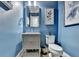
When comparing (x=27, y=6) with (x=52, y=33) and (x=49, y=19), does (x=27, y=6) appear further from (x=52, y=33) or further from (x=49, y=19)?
(x=52, y=33)

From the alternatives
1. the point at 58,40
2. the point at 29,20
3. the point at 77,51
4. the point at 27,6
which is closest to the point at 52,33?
the point at 58,40

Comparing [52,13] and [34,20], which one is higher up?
[52,13]

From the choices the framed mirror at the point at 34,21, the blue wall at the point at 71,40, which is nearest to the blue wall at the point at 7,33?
the blue wall at the point at 71,40

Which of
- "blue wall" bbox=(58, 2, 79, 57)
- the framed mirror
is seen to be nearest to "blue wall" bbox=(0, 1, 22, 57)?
"blue wall" bbox=(58, 2, 79, 57)

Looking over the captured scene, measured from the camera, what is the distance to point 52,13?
11.4ft

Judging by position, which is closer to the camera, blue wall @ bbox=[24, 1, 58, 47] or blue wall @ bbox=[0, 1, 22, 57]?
blue wall @ bbox=[0, 1, 22, 57]

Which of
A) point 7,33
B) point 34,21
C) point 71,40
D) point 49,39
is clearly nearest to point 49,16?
point 34,21

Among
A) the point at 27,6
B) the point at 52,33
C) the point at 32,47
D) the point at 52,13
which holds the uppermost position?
the point at 27,6

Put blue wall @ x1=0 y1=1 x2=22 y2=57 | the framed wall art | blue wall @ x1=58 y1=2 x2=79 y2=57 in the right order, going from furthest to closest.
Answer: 1. the framed wall art
2. blue wall @ x1=58 y1=2 x2=79 y2=57
3. blue wall @ x1=0 y1=1 x2=22 y2=57

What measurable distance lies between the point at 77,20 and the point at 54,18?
1.58 m

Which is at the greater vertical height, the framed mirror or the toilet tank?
the framed mirror

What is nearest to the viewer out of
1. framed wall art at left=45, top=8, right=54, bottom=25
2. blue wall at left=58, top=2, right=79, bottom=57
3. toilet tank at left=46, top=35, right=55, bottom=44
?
blue wall at left=58, top=2, right=79, bottom=57

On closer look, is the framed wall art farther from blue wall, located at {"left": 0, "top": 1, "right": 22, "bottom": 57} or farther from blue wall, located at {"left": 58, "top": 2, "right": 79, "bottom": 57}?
blue wall, located at {"left": 0, "top": 1, "right": 22, "bottom": 57}

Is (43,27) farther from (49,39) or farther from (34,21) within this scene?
(49,39)
